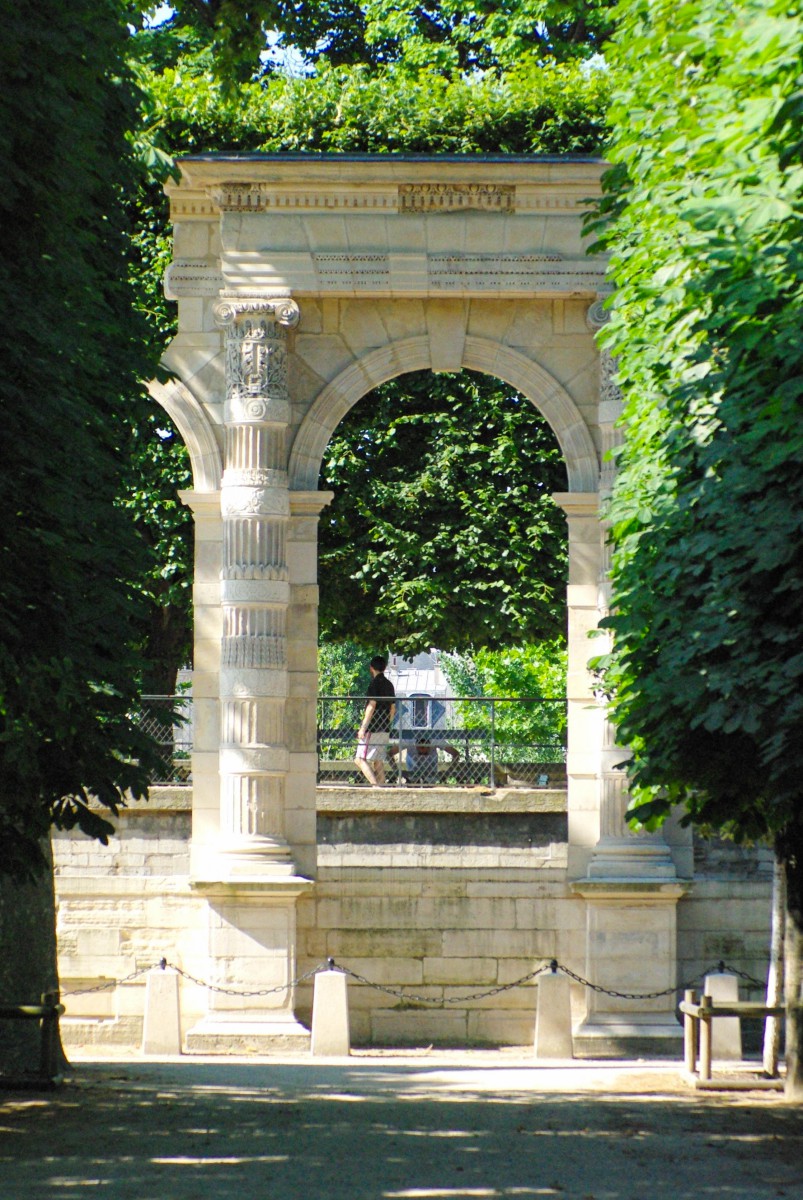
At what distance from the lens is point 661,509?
1168 centimetres

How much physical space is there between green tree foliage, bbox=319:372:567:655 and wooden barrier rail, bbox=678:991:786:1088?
395 inches

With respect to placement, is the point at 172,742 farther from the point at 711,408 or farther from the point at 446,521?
the point at 711,408

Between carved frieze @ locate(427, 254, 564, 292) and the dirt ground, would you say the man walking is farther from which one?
the dirt ground

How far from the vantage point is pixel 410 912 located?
18578 mm

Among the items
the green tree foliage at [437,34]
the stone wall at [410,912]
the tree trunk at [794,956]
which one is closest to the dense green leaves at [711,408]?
the tree trunk at [794,956]

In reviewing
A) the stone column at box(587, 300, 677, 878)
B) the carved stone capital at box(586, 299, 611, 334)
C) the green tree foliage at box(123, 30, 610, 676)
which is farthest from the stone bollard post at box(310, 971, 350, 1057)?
Answer: the green tree foliage at box(123, 30, 610, 676)

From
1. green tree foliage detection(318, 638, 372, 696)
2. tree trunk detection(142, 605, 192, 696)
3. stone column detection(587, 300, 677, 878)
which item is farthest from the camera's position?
green tree foliage detection(318, 638, 372, 696)

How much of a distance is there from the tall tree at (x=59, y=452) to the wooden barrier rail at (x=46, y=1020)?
1.48 meters

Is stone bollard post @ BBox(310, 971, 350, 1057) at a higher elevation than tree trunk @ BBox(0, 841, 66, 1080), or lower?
lower

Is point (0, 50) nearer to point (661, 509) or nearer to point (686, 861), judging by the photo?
point (661, 509)

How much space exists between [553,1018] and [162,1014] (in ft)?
11.6

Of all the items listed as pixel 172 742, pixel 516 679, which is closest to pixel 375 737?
pixel 172 742

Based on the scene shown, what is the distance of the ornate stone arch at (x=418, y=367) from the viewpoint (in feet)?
60.1

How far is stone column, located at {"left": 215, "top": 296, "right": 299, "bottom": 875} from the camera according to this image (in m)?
17.7
